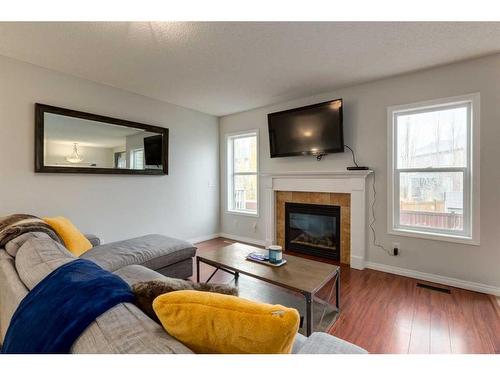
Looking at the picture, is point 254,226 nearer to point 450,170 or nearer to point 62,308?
point 450,170

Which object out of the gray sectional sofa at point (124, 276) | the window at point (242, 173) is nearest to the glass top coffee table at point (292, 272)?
the gray sectional sofa at point (124, 276)

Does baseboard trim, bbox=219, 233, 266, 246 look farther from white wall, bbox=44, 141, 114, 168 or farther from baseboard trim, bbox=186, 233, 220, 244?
white wall, bbox=44, 141, 114, 168

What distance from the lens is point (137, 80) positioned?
2934 mm

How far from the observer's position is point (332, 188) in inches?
129

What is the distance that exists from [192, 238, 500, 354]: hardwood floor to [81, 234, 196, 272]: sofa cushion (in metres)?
0.49

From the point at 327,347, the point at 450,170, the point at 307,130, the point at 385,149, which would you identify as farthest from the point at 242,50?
the point at 450,170

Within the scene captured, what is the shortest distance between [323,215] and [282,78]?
6.44 ft

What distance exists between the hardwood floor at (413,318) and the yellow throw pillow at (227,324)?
136 centimetres

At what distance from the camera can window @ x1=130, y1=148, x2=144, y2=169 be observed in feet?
11.0

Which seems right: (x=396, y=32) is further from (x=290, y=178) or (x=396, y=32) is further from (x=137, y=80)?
(x=137, y=80)

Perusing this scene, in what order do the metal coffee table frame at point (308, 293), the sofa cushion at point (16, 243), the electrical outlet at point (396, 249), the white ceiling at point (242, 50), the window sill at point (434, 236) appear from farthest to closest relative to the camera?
the electrical outlet at point (396, 249)
the window sill at point (434, 236)
the white ceiling at point (242, 50)
the metal coffee table frame at point (308, 293)
the sofa cushion at point (16, 243)

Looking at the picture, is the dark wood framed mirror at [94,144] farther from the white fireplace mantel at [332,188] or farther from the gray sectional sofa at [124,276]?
the white fireplace mantel at [332,188]

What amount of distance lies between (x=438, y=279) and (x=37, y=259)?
11.5ft

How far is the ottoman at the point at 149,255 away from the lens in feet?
6.63
